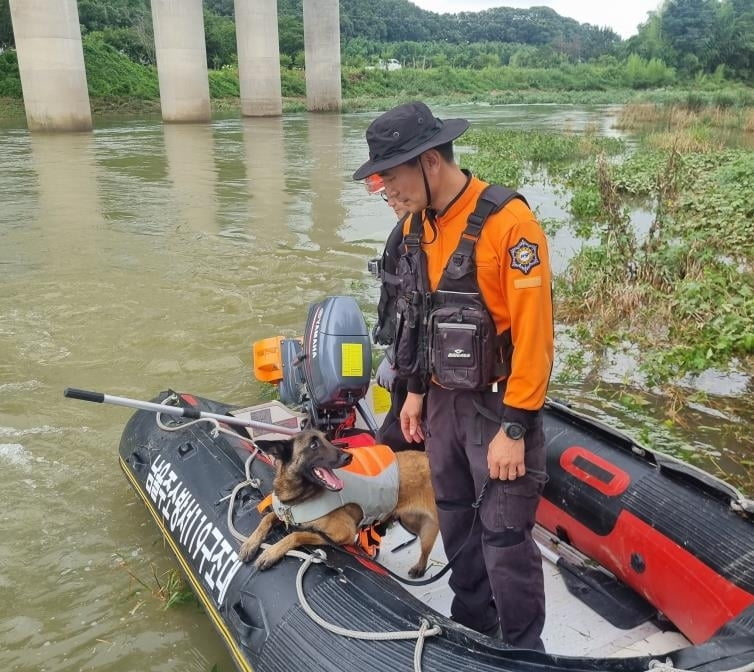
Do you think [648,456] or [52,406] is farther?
[52,406]

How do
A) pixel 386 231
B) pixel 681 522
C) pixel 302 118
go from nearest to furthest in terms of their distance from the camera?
pixel 681 522, pixel 386 231, pixel 302 118

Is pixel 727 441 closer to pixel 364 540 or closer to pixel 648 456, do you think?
pixel 648 456

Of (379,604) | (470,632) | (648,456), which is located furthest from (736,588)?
(379,604)

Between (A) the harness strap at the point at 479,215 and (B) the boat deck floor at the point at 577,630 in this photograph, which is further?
(B) the boat deck floor at the point at 577,630

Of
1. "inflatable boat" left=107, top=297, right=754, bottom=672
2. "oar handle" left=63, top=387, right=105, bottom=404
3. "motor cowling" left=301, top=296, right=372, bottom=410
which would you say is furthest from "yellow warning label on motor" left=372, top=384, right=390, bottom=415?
"oar handle" left=63, top=387, right=105, bottom=404

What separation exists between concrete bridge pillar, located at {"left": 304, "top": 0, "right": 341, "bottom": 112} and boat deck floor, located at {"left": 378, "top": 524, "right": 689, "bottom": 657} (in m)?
36.9

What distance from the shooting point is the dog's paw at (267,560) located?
8.16 feet

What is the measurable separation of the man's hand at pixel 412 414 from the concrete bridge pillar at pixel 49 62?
25962mm

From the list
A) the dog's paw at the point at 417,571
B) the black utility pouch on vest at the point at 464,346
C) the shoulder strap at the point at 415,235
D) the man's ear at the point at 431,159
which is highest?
the man's ear at the point at 431,159

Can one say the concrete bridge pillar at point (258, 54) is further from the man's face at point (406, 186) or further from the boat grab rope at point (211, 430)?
the man's face at point (406, 186)

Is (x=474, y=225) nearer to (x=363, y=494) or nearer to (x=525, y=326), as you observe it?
(x=525, y=326)

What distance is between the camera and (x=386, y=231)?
33.7ft

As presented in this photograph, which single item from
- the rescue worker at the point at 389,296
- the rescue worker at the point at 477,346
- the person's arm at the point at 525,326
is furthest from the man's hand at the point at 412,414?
the person's arm at the point at 525,326

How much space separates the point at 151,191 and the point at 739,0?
275 ft
